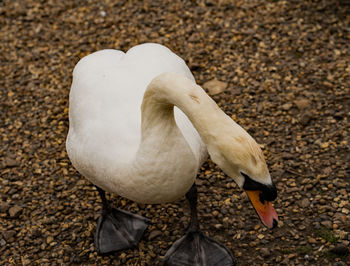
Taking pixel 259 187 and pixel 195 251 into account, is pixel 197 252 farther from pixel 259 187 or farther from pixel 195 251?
pixel 259 187

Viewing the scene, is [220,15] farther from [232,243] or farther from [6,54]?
[232,243]

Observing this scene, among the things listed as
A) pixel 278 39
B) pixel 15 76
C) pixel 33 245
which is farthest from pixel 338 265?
pixel 15 76

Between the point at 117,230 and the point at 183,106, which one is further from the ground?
the point at 183,106

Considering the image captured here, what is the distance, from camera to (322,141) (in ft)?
15.6

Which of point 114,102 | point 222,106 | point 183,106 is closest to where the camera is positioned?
point 183,106

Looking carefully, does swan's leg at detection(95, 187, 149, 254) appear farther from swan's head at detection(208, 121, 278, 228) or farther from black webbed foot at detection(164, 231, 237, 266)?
swan's head at detection(208, 121, 278, 228)

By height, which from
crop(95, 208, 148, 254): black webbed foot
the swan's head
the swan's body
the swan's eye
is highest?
the swan's head

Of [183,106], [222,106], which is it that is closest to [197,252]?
[183,106]

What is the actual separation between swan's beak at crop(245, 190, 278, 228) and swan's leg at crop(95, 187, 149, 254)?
143 centimetres

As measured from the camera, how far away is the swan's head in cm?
264

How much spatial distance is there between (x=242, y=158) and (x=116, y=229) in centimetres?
193

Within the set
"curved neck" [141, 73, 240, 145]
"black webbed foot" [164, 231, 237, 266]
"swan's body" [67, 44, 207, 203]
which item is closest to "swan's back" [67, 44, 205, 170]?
"swan's body" [67, 44, 207, 203]

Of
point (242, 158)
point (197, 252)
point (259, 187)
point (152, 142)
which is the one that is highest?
point (242, 158)

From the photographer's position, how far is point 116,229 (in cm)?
428
